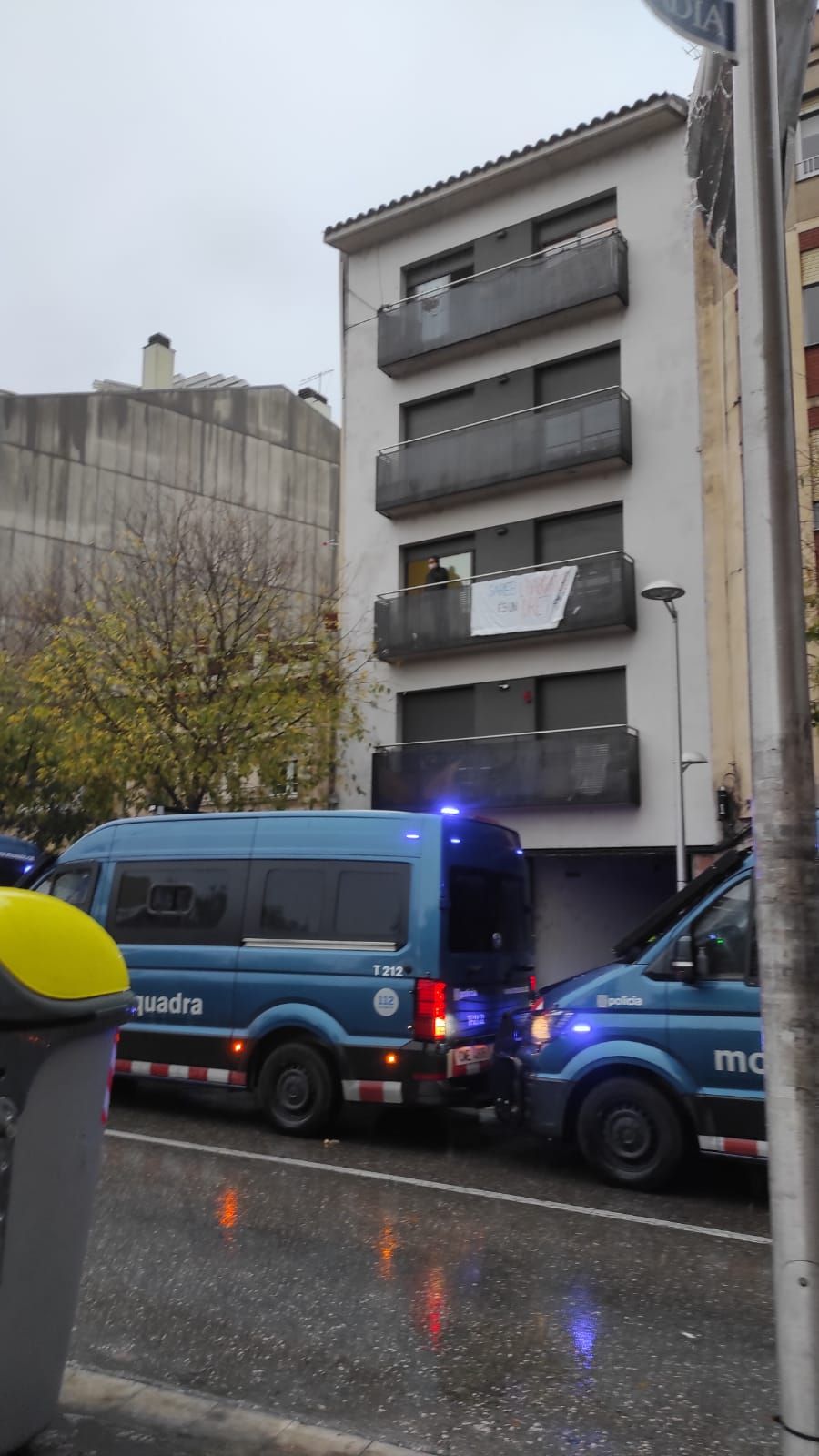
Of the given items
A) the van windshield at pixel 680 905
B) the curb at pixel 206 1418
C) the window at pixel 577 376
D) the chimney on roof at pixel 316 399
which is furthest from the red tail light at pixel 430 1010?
the chimney on roof at pixel 316 399

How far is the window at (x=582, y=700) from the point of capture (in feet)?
69.2

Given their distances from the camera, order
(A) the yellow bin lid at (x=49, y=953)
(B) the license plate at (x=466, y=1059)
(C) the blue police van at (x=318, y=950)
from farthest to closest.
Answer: (C) the blue police van at (x=318, y=950)
(B) the license plate at (x=466, y=1059)
(A) the yellow bin lid at (x=49, y=953)

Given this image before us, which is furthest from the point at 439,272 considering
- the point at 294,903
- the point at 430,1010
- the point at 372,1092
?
the point at 372,1092

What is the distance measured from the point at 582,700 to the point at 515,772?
6.03ft

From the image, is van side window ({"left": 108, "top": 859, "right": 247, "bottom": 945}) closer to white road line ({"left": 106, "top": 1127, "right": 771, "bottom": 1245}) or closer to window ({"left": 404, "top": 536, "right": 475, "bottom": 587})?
white road line ({"left": 106, "top": 1127, "right": 771, "bottom": 1245})

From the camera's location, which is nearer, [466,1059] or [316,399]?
[466,1059]

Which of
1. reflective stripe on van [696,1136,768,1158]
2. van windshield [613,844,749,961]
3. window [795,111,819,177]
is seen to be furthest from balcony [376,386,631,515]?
reflective stripe on van [696,1136,768,1158]

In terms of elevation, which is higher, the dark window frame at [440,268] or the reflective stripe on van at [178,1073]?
the dark window frame at [440,268]

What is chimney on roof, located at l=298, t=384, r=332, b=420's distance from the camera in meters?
38.8

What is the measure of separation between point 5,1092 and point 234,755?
1523cm

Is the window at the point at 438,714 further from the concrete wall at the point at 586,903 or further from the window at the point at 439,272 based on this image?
the window at the point at 439,272

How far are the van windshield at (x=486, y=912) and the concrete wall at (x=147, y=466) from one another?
19.8m

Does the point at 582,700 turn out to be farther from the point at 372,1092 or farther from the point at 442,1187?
the point at 442,1187

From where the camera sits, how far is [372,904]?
8.98 metres
